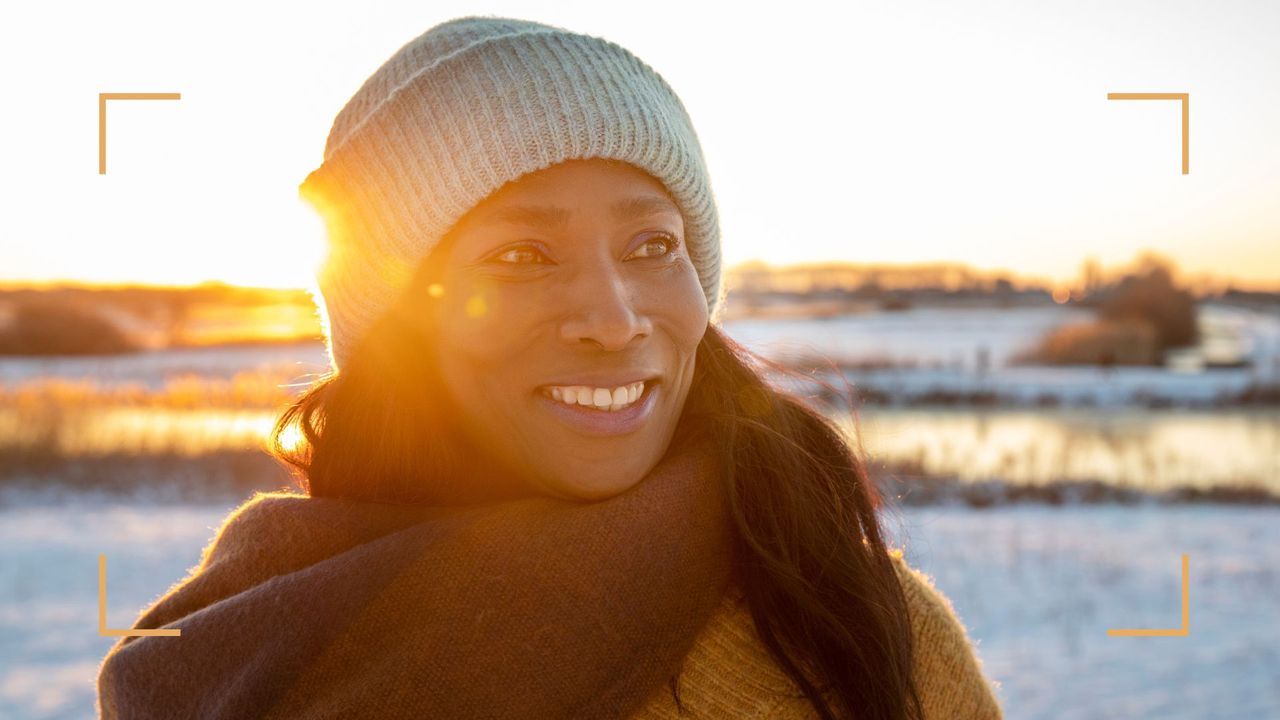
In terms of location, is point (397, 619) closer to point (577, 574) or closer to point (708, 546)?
point (577, 574)

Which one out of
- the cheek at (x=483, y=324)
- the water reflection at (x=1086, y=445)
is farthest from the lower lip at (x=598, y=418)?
the water reflection at (x=1086, y=445)

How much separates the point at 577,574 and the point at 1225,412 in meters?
15.1

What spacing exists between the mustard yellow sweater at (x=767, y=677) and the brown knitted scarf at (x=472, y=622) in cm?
7

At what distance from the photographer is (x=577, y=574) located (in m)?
1.65

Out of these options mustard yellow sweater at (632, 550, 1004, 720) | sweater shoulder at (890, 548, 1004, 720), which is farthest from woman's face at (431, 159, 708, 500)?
sweater shoulder at (890, 548, 1004, 720)

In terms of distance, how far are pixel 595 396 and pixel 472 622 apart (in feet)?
1.34

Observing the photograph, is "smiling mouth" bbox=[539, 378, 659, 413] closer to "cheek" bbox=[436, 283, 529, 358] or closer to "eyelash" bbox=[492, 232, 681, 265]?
"cheek" bbox=[436, 283, 529, 358]

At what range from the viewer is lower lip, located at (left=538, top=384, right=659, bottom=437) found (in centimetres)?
168

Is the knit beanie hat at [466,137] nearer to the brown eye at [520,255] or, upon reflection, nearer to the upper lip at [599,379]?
the brown eye at [520,255]

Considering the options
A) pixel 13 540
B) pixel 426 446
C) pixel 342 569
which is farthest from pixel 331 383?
pixel 13 540

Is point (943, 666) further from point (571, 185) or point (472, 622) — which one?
point (571, 185)

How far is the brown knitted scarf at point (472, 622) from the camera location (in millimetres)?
1591

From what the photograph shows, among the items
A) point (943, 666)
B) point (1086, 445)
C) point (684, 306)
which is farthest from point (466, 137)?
point (1086, 445)

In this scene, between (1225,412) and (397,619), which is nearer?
(397,619)
